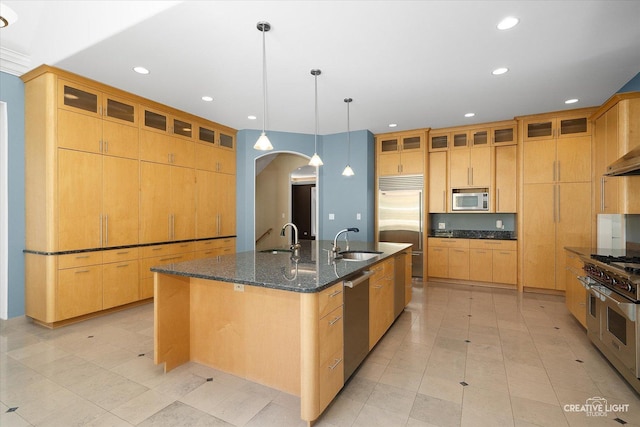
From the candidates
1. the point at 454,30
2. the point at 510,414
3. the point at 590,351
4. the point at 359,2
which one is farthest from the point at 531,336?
the point at 359,2

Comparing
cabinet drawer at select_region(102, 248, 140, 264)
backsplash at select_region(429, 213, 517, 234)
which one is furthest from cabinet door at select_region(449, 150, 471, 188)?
cabinet drawer at select_region(102, 248, 140, 264)

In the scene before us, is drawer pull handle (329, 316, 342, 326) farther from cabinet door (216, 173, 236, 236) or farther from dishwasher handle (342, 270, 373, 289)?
cabinet door (216, 173, 236, 236)

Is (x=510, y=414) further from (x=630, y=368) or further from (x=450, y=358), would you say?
(x=630, y=368)

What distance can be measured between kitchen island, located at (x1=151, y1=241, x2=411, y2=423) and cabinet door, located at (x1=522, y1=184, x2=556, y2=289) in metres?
3.52

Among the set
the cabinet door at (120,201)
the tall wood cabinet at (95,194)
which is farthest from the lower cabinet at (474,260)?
the cabinet door at (120,201)

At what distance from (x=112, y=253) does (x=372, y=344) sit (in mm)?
3372

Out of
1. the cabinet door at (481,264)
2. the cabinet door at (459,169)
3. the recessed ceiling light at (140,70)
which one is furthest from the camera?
the cabinet door at (459,169)

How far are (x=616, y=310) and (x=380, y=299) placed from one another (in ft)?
5.98

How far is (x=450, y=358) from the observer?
2748 mm

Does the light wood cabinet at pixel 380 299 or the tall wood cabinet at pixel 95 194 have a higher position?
the tall wood cabinet at pixel 95 194

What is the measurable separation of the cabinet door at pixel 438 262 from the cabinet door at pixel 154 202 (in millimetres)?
4539

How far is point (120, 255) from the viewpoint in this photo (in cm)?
396

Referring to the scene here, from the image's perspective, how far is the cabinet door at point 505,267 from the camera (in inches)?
203

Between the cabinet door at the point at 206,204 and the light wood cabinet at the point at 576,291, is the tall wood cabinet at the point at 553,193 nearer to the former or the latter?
the light wood cabinet at the point at 576,291
